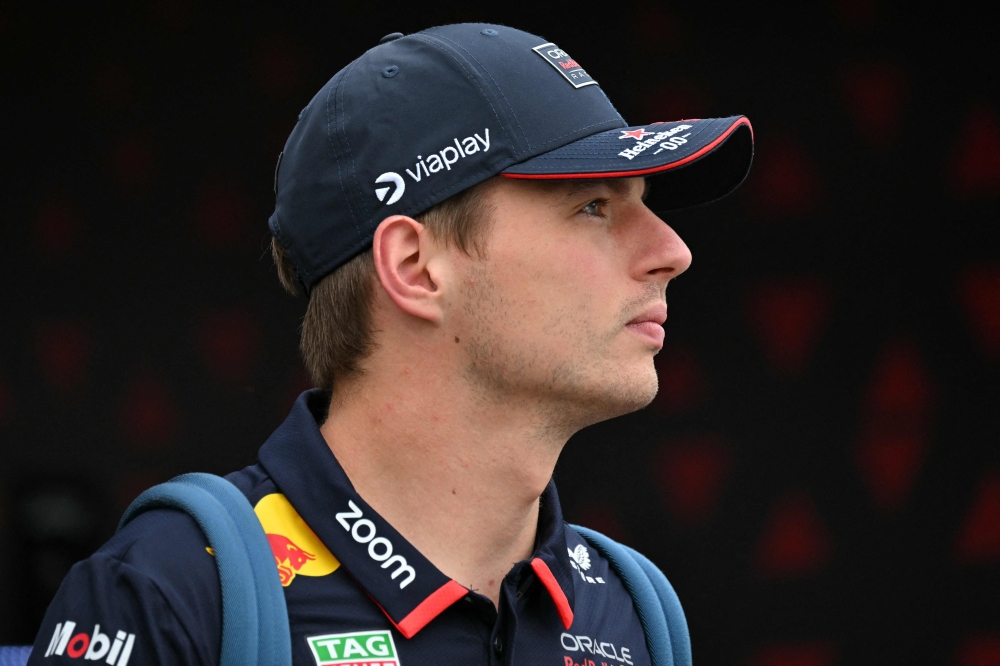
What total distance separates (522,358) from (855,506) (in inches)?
68.7

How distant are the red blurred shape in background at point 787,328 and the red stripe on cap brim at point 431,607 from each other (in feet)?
5.60

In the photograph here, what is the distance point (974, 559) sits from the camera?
122 inches

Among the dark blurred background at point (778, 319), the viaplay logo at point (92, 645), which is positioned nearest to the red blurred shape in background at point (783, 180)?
the dark blurred background at point (778, 319)

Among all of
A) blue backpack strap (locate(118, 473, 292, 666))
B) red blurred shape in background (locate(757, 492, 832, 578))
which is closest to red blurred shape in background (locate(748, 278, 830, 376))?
red blurred shape in background (locate(757, 492, 832, 578))

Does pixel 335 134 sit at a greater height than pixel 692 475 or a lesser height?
greater

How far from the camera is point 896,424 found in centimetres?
310

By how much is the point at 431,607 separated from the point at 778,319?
1779 mm

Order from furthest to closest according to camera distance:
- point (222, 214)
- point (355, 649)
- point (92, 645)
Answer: point (222, 214)
point (355, 649)
point (92, 645)

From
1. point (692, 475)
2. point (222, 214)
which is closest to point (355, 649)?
point (222, 214)

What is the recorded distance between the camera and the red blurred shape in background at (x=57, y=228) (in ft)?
9.02

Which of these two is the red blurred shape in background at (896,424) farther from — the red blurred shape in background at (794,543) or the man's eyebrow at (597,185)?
the man's eyebrow at (597,185)

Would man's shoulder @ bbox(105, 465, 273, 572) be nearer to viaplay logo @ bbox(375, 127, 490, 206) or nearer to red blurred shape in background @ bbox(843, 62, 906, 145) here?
viaplay logo @ bbox(375, 127, 490, 206)

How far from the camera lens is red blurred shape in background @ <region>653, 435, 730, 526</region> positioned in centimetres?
309

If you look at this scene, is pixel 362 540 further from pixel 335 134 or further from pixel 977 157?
pixel 977 157
